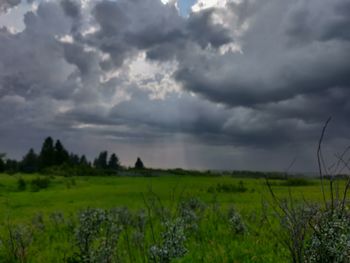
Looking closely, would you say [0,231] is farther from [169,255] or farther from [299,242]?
[299,242]

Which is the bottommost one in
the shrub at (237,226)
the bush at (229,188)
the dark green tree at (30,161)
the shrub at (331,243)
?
the shrub at (237,226)

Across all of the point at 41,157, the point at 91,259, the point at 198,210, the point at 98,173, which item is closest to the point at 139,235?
the point at 91,259

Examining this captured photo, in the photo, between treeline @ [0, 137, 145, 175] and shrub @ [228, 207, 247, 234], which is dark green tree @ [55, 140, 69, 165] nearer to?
treeline @ [0, 137, 145, 175]

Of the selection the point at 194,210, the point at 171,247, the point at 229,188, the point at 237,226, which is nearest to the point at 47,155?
the point at 229,188

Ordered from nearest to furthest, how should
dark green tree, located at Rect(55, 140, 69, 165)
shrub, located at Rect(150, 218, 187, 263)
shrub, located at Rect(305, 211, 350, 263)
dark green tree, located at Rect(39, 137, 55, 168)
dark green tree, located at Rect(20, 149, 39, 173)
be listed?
shrub, located at Rect(305, 211, 350, 263), shrub, located at Rect(150, 218, 187, 263), dark green tree, located at Rect(39, 137, 55, 168), dark green tree, located at Rect(55, 140, 69, 165), dark green tree, located at Rect(20, 149, 39, 173)

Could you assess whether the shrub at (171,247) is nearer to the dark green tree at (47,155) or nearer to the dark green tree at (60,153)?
the dark green tree at (47,155)

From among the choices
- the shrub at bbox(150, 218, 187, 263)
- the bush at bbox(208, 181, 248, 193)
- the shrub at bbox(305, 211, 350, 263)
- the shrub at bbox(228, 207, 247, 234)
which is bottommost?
the shrub at bbox(228, 207, 247, 234)

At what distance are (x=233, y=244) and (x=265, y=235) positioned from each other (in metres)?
1.95

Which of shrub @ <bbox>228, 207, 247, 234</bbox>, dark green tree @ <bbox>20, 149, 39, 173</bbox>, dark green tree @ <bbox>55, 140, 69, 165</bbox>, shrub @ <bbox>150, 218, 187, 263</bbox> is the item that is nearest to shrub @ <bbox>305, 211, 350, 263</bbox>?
shrub @ <bbox>150, 218, 187, 263</bbox>

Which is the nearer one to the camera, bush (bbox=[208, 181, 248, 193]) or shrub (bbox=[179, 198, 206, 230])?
shrub (bbox=[179, 198, 206, 230])

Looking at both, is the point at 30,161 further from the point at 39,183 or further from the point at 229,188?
the point at 229,188

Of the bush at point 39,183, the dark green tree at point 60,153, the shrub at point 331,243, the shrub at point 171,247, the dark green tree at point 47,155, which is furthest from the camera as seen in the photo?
the dark green tree at point 60,153

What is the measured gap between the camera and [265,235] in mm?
12688

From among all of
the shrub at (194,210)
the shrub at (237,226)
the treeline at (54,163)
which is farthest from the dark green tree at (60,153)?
the shrub at (237,226)
